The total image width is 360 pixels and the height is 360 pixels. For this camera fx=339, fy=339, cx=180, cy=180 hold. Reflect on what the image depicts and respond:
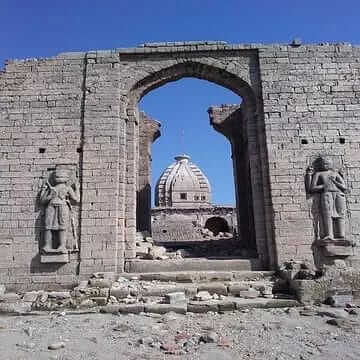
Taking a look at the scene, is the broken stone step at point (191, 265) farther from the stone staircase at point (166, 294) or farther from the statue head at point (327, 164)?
the statue head at point (327, 164)

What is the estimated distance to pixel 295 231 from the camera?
24.3 feet

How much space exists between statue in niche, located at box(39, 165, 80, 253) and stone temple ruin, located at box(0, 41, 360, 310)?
23 mm

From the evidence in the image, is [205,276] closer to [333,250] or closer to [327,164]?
[333,250]

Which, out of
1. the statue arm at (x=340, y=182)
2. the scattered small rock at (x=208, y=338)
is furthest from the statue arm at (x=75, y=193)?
the statue arm at (x=340, y=182)

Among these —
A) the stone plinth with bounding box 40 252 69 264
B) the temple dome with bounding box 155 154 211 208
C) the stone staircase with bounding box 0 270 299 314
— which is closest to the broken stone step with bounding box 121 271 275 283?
the stone staircase with bounding box 0 270 299 314

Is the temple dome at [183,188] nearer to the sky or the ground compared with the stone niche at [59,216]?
nearer to the sky

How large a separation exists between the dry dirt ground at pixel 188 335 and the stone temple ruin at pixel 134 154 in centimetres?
192

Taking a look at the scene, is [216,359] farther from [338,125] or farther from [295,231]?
[338,125]

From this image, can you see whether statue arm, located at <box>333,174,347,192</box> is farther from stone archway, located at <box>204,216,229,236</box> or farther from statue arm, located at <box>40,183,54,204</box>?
stone archway, located at <box>204,216,229,236</box>

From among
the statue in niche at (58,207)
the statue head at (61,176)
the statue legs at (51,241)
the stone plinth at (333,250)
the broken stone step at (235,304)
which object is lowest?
the broken stone step at (235,304)

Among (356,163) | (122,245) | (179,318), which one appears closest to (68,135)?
(122,245)

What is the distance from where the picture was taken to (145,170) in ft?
37.8

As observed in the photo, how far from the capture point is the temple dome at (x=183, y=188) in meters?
31.4

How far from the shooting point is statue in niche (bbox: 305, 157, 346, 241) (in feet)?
24.0
